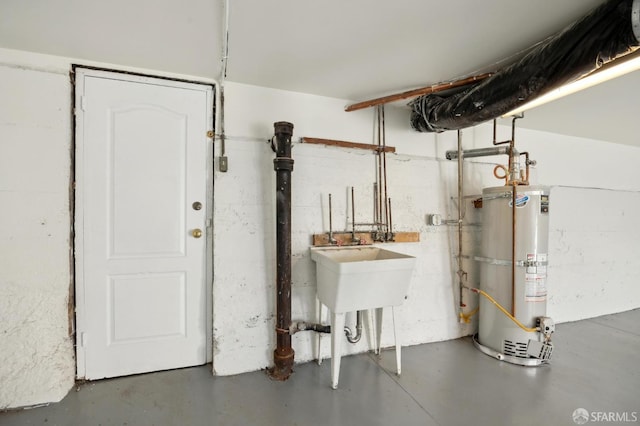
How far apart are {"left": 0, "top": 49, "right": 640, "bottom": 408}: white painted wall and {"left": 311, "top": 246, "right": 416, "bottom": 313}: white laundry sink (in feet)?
1.28

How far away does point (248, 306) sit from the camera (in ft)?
6.73

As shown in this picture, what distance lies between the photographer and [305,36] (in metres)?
1.51

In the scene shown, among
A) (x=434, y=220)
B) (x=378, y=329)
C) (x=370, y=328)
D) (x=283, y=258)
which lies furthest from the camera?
(x=434, y=220)

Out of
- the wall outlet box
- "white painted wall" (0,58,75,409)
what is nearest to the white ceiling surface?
"white painted wall" (0,58,75,409)

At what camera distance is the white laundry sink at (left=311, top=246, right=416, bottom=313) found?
1719 mm

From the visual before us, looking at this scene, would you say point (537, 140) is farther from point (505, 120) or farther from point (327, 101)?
point (327, 101)

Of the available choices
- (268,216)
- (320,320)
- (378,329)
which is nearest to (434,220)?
(378,329)

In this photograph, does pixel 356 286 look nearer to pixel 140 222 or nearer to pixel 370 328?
pixel 370 328

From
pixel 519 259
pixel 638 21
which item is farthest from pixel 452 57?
pixel 519 259

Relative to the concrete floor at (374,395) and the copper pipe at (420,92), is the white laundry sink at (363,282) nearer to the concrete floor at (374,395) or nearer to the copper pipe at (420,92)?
the concrete floor at (374,395)

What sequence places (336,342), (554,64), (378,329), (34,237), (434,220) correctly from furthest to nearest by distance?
(434,220) → (378,329) → (336,342) → (34,237) → (554,64)

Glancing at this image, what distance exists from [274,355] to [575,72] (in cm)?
236

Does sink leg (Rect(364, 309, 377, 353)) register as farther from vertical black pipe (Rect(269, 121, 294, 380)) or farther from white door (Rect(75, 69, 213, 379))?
white door (Rect(75, 69, 213, 379))

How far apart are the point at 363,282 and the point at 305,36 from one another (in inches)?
58.9
